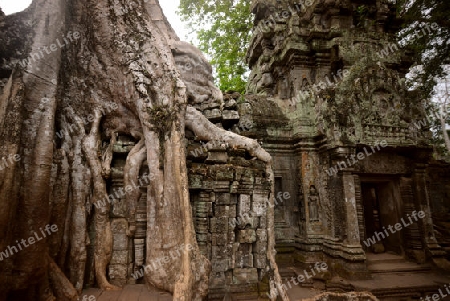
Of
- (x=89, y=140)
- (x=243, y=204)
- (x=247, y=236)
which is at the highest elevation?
(x=89, y=140)

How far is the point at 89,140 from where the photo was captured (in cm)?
369

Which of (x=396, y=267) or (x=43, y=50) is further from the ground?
(x=43, y=50)

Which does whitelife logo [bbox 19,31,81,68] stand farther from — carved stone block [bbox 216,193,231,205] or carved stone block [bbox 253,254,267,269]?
carved stone block [bbox 253,254,267,269]

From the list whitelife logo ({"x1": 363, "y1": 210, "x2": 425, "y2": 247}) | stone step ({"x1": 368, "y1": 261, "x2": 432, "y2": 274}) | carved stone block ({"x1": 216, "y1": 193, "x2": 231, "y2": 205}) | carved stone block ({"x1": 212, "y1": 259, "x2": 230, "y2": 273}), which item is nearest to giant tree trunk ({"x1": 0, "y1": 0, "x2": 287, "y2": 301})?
carved stone block ({"x1": 212, "y1": 259, "x2": 230, "y2": 273})

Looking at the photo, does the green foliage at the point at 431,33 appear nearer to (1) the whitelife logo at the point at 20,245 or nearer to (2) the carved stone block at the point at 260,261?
(2) the carved stone block at the point at 260,261

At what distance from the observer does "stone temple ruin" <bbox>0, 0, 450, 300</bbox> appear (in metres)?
3.64

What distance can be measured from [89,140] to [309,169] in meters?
4.65

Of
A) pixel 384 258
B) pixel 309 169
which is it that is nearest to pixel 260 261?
pixel 309 169

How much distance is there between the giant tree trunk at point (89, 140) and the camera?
112 inches

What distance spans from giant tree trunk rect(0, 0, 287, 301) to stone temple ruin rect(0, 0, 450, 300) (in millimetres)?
138

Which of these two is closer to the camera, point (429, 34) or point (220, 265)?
Answer: point (220, 265)

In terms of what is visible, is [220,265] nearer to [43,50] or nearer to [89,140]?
[89,140]

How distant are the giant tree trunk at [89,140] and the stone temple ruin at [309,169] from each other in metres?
0.14

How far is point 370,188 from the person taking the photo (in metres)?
8.11
